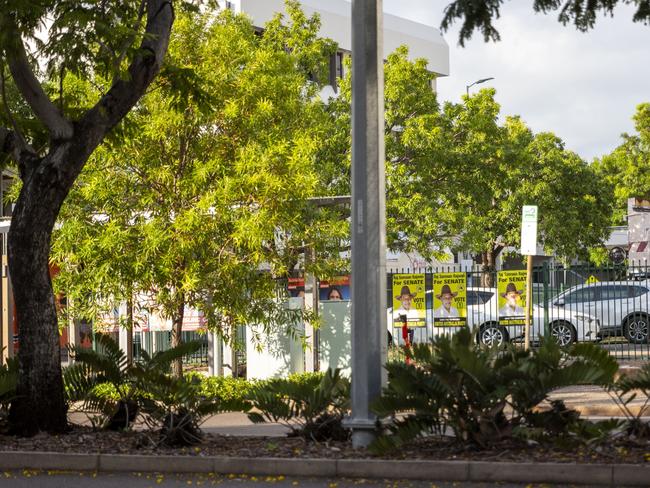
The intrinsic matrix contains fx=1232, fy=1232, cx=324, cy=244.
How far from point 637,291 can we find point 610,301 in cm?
64

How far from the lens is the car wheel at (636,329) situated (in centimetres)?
2441

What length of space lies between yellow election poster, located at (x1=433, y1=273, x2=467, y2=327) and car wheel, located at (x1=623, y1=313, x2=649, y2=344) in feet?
12.4

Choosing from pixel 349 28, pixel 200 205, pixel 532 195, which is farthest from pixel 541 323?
pixel 349 28

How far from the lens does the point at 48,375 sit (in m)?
12.0

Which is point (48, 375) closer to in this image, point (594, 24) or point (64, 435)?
point (64, 435)

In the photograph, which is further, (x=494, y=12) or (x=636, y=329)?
(x=636, y=329)

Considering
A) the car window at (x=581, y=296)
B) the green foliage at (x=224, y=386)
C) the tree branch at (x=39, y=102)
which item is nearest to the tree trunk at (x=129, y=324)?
the green foliage at (x=224, y=386)

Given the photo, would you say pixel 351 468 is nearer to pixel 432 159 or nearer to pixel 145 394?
pixel 145 394

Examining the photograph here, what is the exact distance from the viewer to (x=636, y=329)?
80.8 feet

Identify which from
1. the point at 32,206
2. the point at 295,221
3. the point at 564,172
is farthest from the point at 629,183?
the point at 32,206

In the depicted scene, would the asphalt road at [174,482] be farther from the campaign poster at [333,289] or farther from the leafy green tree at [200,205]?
the campaign poster at [333,289]

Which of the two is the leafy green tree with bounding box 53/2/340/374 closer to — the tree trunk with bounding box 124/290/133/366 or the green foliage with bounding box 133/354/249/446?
the tree trunk with bounding box 124/290/133/366

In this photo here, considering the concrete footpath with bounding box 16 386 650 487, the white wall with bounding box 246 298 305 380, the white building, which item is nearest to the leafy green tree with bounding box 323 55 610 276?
the white building

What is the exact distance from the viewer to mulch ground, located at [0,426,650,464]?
9.59 metres
